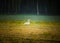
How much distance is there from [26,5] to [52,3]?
3.28ft

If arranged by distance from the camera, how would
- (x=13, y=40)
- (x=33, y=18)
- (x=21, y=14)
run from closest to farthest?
(x=13, y=40)
(x=33, y=18)
(x=21, y=14)

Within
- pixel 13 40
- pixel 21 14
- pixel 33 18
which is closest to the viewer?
pixel 13 40

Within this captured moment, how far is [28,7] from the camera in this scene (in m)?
6.21

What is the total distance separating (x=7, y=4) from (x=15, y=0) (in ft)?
1.14

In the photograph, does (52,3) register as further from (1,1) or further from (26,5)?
(1,1)

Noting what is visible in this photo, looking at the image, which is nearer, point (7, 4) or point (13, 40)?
point (13, 40)

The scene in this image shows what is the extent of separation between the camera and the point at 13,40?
2828 millimetres

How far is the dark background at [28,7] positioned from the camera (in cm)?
609

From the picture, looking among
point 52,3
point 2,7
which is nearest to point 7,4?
point 2,7

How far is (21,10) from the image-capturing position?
6219 mm

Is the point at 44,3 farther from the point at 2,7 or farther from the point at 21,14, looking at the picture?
the point at 2,7

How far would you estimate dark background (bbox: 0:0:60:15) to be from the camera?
20.0 feet

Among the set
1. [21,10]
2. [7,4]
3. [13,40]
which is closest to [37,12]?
[21,10]

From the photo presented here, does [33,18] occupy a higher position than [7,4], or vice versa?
[7,4]
